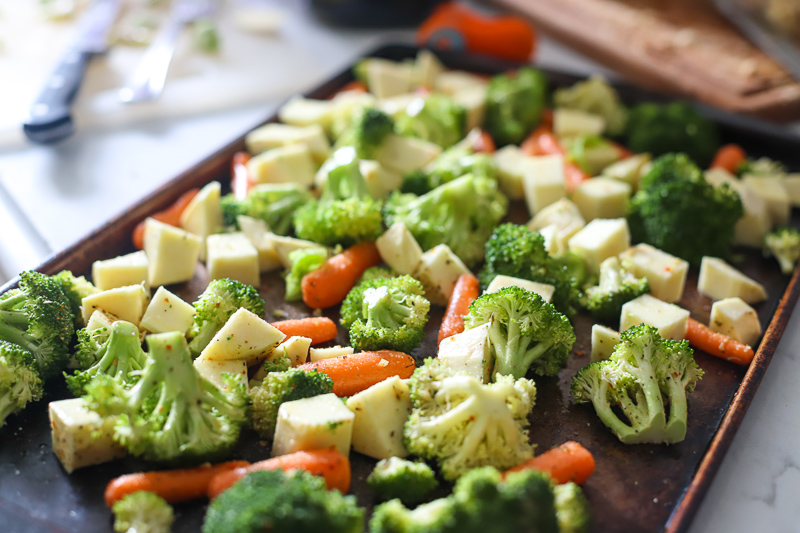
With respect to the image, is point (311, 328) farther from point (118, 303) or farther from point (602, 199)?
point (602, 199)

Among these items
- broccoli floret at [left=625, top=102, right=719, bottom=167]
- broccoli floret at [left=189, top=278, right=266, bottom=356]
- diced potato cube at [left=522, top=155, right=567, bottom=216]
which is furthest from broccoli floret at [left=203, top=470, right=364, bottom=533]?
broccoli floret at [left=625, top=102, right=719, bottom=167]

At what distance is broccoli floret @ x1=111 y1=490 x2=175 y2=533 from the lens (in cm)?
168

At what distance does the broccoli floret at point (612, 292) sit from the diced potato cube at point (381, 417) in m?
Answer: 0.95

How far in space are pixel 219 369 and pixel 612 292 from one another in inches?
58.1

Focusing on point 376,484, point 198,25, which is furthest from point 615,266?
point 198,25

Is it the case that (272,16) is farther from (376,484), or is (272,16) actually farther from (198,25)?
(376,484)

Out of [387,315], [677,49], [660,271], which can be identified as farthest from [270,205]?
[677,49]

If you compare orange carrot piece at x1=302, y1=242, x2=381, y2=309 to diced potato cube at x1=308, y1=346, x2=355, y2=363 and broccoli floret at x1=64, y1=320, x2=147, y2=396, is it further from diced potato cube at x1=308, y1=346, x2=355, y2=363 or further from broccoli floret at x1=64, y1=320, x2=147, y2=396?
broccoli floret at x1=64, y1=320, x2=147, y2=396

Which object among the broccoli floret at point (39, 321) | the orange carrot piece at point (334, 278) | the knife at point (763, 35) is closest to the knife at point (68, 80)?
the broccoli floret at point (39, 321)

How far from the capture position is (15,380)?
1997 mm

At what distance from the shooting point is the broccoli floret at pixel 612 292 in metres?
2.55

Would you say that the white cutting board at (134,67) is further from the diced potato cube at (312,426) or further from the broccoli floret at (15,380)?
the diced potato cube at (312,426)

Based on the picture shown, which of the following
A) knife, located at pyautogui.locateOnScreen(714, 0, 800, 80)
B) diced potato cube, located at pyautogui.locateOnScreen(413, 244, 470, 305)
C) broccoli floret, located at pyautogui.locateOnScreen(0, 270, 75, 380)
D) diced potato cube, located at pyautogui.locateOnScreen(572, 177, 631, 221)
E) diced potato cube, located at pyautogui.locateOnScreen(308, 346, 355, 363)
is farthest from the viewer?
knife, located at pyautogui.locateOnScreen(714, 0, 800, 80)

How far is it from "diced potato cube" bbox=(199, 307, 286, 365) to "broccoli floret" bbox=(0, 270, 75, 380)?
47 centimetres
